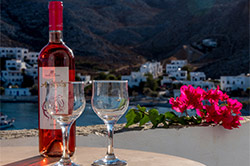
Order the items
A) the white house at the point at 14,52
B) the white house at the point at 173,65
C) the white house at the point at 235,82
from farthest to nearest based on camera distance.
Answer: the white house at the point at 173,65 < the white house at the point at 14,52 < the white house at the point at 235,82

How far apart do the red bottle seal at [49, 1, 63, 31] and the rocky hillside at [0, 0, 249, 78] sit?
20128 mm

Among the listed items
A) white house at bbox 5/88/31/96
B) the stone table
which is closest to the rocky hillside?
white house at bbox 5/88/31/96

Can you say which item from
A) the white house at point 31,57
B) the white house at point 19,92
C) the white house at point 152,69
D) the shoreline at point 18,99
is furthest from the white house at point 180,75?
the white house at point 31,57

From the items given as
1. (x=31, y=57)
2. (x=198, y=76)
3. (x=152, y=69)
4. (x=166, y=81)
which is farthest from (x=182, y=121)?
(x=31, y=57)

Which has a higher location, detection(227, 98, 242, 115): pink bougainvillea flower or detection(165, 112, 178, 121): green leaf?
detection(227, 98, 242, 115): pink bougainvillea flower

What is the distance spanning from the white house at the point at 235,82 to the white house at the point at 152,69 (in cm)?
538

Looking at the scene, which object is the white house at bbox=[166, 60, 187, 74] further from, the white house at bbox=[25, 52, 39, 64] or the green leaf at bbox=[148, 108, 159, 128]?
the green leaf at bbox=[148, 108, 159, 128]

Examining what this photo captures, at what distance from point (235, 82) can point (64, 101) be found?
1810cm

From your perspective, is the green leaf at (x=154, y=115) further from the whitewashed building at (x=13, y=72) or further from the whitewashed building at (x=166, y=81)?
the whitewashed building at (x=13, y=72)

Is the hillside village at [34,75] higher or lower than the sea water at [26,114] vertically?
higher

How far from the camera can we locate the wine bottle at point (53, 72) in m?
0.67

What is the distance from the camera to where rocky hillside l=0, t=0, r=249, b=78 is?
23.5m

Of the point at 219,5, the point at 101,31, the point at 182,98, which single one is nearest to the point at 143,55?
the point at 101,31

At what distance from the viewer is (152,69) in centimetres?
2258
